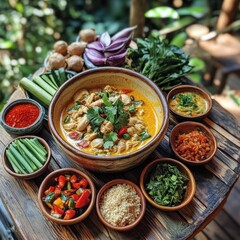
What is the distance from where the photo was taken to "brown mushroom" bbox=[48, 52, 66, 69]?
8.92 ft

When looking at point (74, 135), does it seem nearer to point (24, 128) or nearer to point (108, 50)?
point (24, 128)

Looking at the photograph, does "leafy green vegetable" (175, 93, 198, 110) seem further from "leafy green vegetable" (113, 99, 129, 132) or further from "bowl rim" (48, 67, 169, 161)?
"leafy green vegetable" (113, 99, 129, 132)

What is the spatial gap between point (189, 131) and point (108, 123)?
25.0 inches

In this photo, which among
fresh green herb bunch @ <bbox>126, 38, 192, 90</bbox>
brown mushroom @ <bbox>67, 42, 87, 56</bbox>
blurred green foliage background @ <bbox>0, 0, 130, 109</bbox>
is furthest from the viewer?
blurred green foliage background @ <bbox>0, 0, 130, 109</bbox>

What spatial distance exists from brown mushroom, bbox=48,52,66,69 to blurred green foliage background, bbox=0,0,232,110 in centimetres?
99

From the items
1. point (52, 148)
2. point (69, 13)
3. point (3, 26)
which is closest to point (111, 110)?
point (52, 148)

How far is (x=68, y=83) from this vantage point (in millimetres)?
2338

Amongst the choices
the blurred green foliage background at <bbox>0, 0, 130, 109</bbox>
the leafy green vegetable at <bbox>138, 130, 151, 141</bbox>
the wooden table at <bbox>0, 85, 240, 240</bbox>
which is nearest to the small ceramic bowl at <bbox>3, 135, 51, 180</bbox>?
the wooden table at <bbox>0, 85, 240, 240</bbox>

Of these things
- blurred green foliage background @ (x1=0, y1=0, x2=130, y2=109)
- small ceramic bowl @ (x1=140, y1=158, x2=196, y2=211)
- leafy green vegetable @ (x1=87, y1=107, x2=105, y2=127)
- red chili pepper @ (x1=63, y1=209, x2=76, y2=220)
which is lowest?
blurred green foliage background @ (x1=0, y1=0, x2=130, y2=109)

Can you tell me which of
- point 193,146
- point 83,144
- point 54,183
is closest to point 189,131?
point 193,146

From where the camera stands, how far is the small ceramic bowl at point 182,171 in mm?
1929

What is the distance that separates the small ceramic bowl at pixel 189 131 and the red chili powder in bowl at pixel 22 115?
1.02 meters

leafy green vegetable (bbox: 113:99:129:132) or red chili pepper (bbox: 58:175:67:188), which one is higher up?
leafy green vegetable (bbox: 113:99:129:132)

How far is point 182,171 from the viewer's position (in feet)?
6.89
